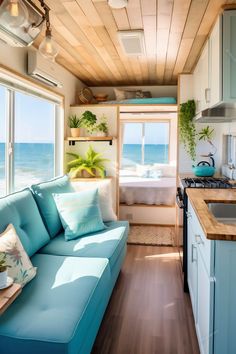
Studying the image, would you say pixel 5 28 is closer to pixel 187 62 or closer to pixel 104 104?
pixel 187 62

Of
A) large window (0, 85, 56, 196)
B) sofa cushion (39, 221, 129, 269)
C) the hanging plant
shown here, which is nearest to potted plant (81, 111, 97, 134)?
large window (0, 85, 56, 196)

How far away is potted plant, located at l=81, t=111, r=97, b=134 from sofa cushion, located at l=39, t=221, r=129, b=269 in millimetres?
1917

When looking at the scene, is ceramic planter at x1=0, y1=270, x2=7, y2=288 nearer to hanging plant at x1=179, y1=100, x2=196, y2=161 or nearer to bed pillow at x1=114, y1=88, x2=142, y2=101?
hanging plant at x1=179, y1=100, x2=196, y2=161

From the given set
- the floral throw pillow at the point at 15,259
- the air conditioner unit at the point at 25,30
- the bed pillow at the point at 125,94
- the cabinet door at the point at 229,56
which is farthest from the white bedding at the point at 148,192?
the air conditioner unit at the point at 25,30

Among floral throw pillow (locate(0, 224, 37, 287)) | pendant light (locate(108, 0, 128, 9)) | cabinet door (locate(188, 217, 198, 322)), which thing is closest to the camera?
floral throw pillow (locate(0, 224, 37, 287))

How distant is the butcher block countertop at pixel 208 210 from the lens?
4.68 ft

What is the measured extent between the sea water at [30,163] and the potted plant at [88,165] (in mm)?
321

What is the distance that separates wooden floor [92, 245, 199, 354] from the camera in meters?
2.09

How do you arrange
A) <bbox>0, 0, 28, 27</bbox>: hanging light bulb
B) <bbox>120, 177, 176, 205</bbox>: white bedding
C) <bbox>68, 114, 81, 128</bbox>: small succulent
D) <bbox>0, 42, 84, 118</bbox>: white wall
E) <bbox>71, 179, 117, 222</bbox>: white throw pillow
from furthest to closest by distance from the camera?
<bbox>120, 177, 176, 205</bbox>: white bedding
<bbox>68, 114, 81, 128</bbox>: small succulent
<bbox>71, 179, 117, 222</bbox>: white throw pillow
<bbox>0, 42, 84, 118</bbox>: white wall
<bbox>0, 0, 28, 27</bbox>: hanging light bulb

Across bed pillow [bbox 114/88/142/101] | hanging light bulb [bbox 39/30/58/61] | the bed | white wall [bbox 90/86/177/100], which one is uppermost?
white wall [bbox 90/86/177/100]

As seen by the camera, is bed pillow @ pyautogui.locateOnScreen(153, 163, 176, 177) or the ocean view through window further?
bed pillow @ pyautogui.locateOnScreen(153, 163, 176, 177)

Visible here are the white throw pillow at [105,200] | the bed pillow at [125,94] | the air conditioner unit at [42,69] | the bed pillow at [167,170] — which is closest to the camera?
the air conditioner unit at [42,69]

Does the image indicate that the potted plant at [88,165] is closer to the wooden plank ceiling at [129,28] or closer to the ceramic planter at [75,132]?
the ceramic planter at [75,132]

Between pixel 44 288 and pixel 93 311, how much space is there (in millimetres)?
322
